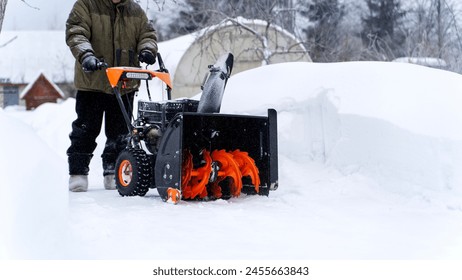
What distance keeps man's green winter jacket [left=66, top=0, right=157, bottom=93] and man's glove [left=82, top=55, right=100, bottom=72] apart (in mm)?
354

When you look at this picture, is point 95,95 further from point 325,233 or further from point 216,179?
point 325,233

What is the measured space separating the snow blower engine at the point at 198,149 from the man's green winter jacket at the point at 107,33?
445 mm

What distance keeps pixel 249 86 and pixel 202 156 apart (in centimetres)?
215

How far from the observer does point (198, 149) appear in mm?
5359

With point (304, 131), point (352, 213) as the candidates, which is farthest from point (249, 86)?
point (352, 213)

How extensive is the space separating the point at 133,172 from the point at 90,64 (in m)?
0.93

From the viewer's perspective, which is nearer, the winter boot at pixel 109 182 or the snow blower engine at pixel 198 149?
the snow blower engine at pixel 198 149

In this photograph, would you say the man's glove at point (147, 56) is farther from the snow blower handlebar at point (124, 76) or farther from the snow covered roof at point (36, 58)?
the snow covered roof at point (36, 58)

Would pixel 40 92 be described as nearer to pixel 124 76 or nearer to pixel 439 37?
pixel 439 37

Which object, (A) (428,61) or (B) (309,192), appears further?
(A) (428,61)

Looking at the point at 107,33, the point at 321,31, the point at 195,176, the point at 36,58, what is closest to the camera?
the point at 195,176

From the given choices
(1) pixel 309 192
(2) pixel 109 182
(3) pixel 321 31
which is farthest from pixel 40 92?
(1) pixel 309 192

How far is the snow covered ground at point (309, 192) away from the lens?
3.69 meters

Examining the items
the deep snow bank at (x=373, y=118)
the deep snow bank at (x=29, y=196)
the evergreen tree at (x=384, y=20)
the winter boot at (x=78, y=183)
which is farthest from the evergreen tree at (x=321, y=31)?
the deep snow bank at (x=29, y=196)
